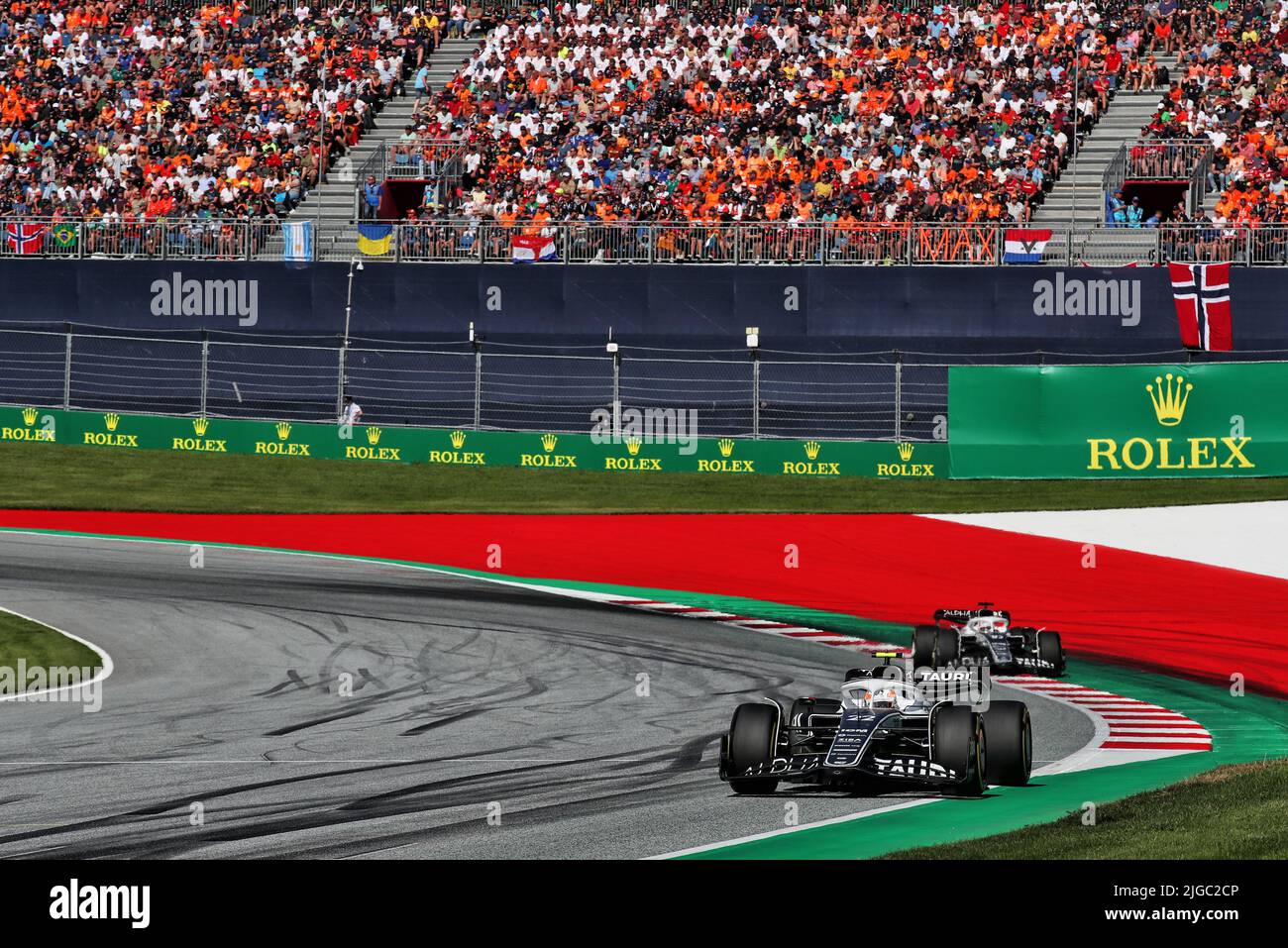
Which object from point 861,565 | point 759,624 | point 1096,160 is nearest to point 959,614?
point 759,624

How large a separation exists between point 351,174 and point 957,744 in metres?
33.7

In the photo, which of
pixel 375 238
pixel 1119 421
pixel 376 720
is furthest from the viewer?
pixel 375 238

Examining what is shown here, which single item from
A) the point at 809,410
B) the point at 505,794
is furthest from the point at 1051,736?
the point at 809,410

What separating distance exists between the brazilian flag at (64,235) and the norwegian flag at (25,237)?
9.4 inches

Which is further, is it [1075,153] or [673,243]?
[1075,153]

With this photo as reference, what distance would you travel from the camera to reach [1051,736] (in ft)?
49.9

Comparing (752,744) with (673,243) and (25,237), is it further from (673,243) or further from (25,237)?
(25,237)

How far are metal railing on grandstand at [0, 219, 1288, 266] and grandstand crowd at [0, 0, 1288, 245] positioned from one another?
1.28 m

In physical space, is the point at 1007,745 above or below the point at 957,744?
below

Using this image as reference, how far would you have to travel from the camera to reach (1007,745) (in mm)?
12609

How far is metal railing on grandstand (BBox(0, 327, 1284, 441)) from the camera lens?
111ft

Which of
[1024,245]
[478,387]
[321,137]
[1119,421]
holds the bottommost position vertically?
[1119,421]

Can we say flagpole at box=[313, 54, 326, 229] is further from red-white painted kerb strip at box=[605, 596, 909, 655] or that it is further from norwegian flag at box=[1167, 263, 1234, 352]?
red-white painted kerb strip at box=[605, 596, 909, 655]
